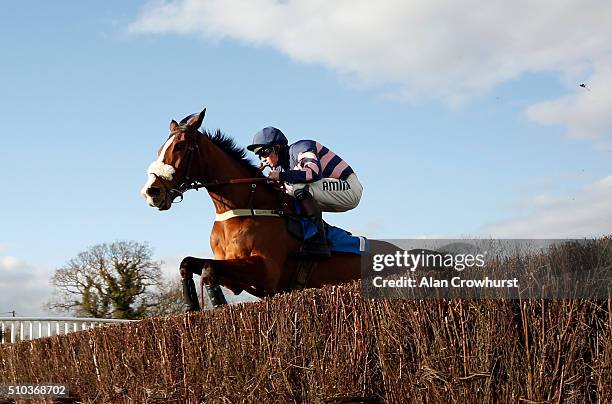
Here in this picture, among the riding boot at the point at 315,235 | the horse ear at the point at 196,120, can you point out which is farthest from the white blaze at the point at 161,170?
the riding boot at the point at 315,235

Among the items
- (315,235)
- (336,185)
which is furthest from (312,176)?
(315,235)

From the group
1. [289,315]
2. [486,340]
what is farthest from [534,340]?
[289,315]

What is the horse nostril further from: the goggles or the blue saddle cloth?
the blue saddle cloth

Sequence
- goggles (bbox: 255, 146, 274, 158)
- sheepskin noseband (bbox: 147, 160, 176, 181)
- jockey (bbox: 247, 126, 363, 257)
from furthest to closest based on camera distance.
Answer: goggles (bbox: 255, 146, 274, 158)
jockey (bbox: 247, 126, 363, 257)
sheepskin noseband (bbox: 147, 160, 176, 181)

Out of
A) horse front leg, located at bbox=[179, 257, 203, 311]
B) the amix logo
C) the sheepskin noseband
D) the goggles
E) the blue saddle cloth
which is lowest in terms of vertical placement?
horse front leg, located at bbox=[179, 257, 203, 311]

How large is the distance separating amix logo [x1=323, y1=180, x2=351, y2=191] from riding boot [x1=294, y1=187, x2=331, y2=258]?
→ 179 millimetres

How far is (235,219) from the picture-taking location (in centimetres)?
741

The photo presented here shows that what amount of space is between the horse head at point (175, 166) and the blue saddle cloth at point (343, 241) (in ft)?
3.72

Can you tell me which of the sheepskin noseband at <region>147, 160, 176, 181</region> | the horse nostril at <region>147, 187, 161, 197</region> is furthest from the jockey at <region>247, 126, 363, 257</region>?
the horse nostril at <region>147, 187, 161, 197</region>

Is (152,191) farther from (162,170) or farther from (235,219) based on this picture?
(235,219)

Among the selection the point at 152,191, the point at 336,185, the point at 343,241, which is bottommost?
the point at 343,241

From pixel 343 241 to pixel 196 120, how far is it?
1757 mm

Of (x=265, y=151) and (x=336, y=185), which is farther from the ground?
(x=265, y=151)

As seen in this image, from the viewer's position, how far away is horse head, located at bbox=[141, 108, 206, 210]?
704 cm
